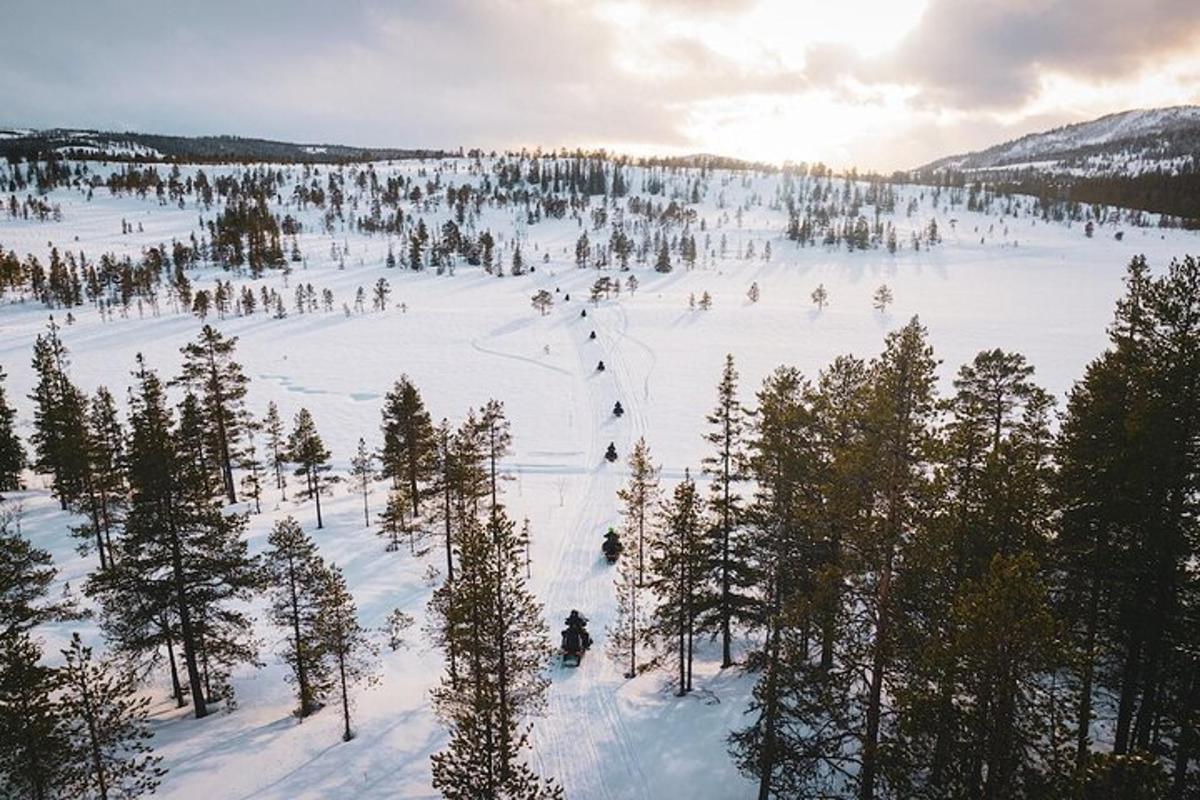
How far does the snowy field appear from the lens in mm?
20672

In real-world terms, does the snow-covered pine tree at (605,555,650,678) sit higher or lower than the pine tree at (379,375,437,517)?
lower

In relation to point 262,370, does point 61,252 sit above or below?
above

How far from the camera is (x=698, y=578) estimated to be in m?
22.9

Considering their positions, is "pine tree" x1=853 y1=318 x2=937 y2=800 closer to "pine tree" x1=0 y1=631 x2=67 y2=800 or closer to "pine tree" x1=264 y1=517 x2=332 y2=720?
"pine tree" x1=0 y1=631 x2=67 y2=800

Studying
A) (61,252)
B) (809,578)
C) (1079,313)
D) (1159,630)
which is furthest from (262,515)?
(61,252)

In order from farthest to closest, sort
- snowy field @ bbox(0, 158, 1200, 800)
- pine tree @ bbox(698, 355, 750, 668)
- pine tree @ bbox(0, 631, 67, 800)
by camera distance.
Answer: pine tree @ bbox(698, 355, 750, 668) → snowy field @ bbox(0, 158, 1200, 800) → pine tree @ bbox(0, 631, 67, 800)

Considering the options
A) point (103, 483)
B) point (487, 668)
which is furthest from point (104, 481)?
point (487, 668)

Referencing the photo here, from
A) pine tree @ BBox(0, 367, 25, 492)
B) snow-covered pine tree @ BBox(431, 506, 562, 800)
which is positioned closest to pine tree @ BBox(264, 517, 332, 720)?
snow-covered pine tree @ BBox(431, 506, 562, 800)

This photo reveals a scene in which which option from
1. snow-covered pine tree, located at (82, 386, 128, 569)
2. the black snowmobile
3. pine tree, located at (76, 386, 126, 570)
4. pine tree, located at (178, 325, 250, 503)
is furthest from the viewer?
pine tree, located at (178, 325, 250, 503)

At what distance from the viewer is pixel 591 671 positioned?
25719mm

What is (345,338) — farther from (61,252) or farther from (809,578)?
(61,252)

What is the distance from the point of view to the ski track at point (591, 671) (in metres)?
19.4

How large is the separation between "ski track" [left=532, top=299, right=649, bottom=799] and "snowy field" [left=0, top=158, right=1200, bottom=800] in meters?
0.10

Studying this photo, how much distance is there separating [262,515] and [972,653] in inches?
1750
